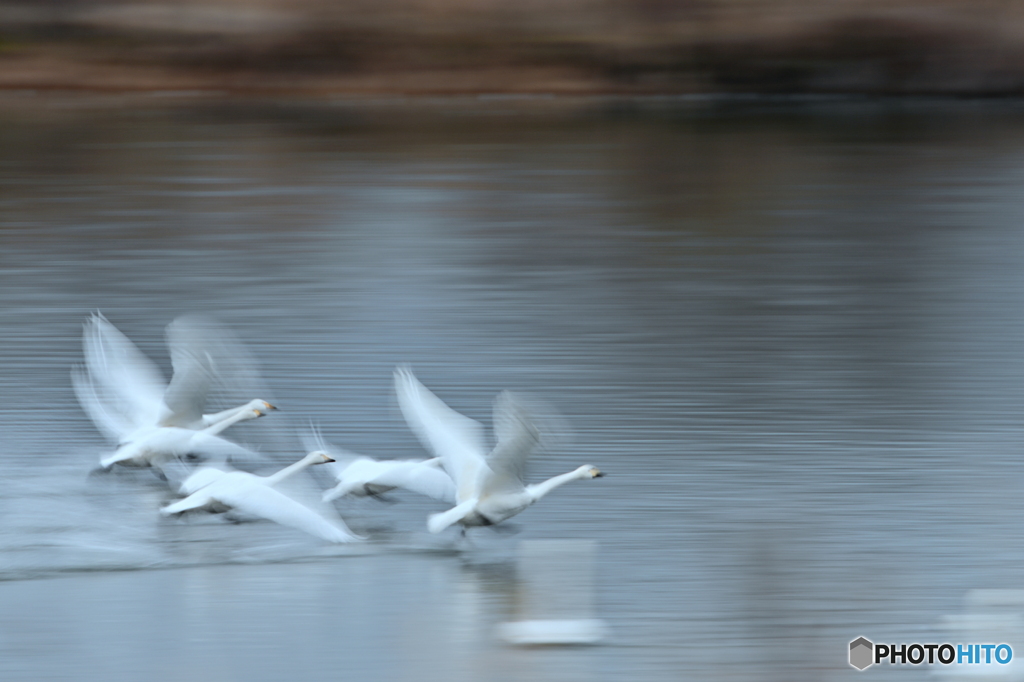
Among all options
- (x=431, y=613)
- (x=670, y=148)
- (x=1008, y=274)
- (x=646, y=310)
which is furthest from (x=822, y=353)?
(x=670, y=148)

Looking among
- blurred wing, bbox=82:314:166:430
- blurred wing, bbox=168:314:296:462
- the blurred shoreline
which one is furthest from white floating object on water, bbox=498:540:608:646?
the blurred shoreline

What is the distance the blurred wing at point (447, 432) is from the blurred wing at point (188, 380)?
939 millimetres

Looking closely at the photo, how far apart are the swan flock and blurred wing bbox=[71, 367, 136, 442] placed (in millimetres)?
12

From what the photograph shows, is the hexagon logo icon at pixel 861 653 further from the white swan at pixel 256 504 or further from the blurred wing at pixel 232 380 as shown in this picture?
the blurred wing at pixel 232 380

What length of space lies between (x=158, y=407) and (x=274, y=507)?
139 cm

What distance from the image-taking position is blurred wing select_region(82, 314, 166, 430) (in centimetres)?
783

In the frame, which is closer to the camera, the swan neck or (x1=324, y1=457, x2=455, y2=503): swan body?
the swan neck

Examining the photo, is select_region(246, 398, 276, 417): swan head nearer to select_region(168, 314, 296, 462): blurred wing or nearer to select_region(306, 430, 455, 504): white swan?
select_region(168, 314, 296, 462): blurred wing

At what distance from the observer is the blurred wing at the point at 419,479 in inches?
275

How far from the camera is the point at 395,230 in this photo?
14.9 m

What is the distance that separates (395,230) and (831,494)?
8094 mm

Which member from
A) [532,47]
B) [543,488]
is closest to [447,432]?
[543,488]

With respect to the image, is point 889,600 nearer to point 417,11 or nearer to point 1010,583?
point 1010,583

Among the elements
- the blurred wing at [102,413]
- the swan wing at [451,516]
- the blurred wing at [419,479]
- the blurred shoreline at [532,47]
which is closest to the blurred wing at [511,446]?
the swan wing at [451,516]
